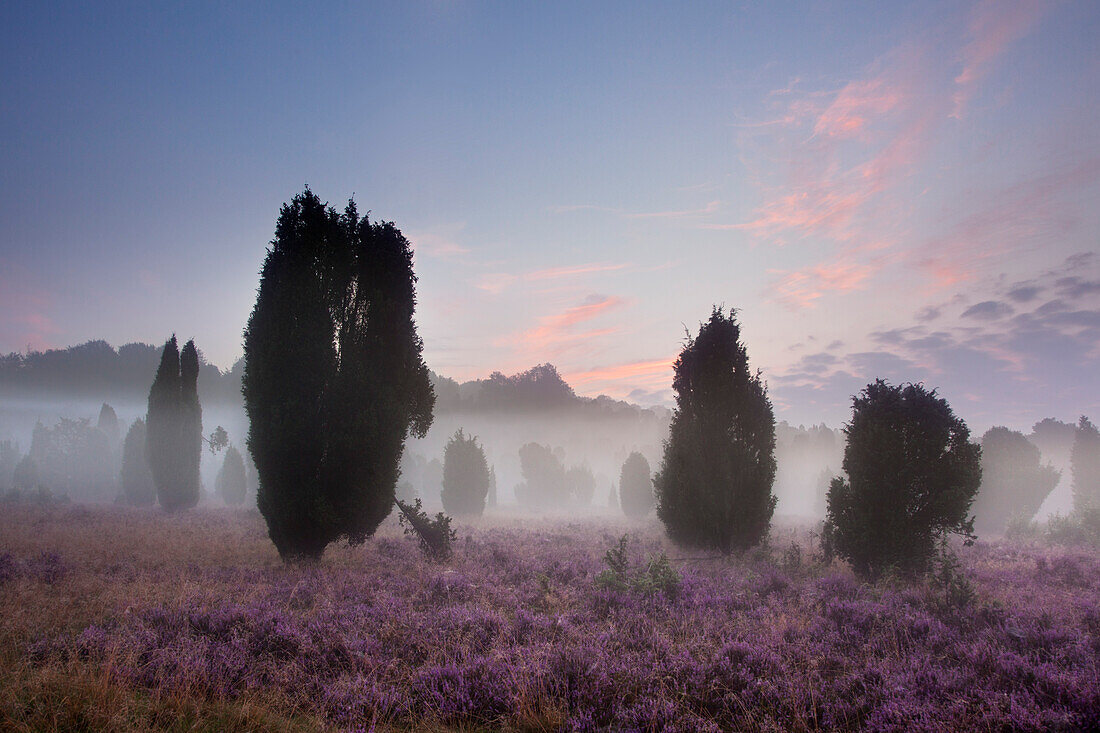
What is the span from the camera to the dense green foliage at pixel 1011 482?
2906 cm

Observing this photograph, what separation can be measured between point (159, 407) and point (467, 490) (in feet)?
69.9

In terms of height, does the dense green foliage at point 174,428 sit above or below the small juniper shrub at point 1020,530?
above

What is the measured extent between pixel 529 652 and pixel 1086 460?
45.2 meters

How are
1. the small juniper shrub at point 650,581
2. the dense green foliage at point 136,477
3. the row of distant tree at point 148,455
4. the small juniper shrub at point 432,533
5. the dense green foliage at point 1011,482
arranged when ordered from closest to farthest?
the small juniper shrub at point 650,581 < the small juniper shrub at point 432,533 < the row of distant tree at point 148,455 < the dense green foliage at point 1011,482 < the dense green foliage at point 136,477

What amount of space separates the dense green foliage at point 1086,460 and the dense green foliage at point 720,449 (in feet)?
103

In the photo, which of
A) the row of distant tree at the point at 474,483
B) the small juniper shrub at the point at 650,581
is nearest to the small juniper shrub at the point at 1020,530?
the row of distant tree at the point at 474,483

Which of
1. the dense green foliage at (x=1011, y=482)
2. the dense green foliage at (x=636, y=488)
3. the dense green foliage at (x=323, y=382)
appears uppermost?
the dense green foliage at (x=323, y=382)

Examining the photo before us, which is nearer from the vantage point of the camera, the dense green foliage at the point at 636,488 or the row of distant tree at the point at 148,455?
the row of distant tree at the point at 148,455

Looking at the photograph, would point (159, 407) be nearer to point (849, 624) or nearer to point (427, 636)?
point (427, 636)

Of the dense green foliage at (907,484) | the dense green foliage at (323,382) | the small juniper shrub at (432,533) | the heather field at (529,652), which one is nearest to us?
the heather field at (529,652)

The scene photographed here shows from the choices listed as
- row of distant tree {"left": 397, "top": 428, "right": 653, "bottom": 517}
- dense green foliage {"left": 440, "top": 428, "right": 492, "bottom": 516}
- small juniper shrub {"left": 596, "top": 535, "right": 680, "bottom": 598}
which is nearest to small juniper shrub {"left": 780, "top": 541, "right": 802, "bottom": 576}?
small juniper shrub {"left": 596, "top": 535, "right": 680, "bottom": 598}

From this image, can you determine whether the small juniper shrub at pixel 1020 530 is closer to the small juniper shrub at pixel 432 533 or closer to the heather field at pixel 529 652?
the heather field at pixel 529 652

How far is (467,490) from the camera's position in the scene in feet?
114

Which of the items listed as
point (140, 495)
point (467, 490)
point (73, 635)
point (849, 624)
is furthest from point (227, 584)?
point (140, 495)
